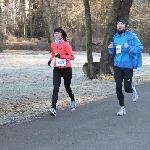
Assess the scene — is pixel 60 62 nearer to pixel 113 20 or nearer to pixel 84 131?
pixel 84 131

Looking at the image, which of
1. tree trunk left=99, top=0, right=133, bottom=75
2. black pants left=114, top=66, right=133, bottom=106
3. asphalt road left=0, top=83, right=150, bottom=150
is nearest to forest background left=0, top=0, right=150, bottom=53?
tree trunk left=99, top=0, right=133, bottom=75

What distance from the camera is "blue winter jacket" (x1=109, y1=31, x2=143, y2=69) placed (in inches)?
328

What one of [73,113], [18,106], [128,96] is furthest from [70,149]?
[128,96]

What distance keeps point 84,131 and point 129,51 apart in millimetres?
2166

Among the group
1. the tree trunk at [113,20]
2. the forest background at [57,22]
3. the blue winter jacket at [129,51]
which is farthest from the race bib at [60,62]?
the forest background at [57,22]

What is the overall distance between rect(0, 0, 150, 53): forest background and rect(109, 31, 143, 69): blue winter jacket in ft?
118

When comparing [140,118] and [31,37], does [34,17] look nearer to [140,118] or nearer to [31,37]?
[31,37]

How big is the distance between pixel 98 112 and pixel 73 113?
574mm

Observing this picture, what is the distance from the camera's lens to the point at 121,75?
8.66m

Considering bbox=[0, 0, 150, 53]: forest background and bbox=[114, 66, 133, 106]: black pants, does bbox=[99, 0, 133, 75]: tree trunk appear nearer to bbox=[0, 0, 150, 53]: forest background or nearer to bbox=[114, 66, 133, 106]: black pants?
bbox=[114, 66, 133, 106]: black pants

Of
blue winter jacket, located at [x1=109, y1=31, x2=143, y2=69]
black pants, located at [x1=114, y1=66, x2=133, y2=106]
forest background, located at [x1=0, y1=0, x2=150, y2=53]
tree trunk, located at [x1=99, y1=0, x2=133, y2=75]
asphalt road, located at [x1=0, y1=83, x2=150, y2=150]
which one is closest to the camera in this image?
asphalt road, located at [x1=0, y1=83, x2=150, y2=150]

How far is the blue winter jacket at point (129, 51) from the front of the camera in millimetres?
8336

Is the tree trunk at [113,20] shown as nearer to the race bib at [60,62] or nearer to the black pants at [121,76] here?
the black pants at [121,76]

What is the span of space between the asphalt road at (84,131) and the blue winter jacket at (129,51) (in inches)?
44.3
